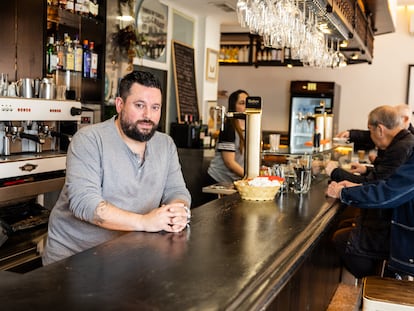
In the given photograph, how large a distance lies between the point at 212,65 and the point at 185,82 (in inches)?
33.0

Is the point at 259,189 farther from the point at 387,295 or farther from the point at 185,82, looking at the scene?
the point at 185,82

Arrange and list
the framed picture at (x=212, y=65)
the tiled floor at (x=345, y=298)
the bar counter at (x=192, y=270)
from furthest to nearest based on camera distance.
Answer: the framed picture at (x=212, y=65)
the tiled floor at (x=345, y=298)
the bar counter at (x=192, y=270)

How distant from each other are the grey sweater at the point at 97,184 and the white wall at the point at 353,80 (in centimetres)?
689

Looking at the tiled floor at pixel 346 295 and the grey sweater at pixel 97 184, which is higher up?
the grey sweater at pixel 97 184

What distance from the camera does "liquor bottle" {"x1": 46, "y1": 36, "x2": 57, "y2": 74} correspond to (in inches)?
170

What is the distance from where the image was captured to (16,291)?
1.39 meters

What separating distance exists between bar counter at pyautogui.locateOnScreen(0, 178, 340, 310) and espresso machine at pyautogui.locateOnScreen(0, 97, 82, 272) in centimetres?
153

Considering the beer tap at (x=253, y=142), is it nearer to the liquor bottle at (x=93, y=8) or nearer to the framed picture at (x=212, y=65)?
the liquor bottle at (x=93, y=8)

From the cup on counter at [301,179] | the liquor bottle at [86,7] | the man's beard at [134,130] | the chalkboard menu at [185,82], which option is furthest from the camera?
the chalkboard menu at [185,82]

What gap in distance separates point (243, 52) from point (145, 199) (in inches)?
280

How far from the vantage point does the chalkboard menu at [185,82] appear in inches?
273

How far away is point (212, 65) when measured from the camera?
7863 mm

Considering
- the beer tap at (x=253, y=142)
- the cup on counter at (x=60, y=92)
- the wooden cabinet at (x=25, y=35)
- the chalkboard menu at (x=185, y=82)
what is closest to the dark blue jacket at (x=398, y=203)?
the beer tap at (x=253, y=142)

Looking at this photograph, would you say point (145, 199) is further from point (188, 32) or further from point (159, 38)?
point (188, 32)
